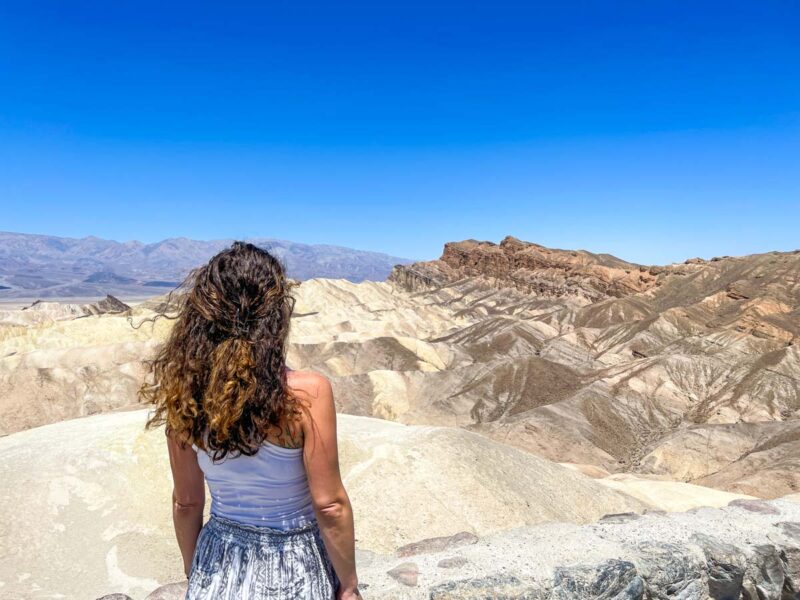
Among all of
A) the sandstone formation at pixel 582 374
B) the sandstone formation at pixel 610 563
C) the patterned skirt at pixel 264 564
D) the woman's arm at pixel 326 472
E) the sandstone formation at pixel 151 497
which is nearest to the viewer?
the woman's arm at pixel 326 472

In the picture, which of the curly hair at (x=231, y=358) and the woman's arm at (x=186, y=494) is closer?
the curly hair at (x=231, y=358)

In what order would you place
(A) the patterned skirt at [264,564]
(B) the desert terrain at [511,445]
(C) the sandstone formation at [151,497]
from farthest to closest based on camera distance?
1. (C) the sandstone formation at [151,497]
2. (B) the desert terrain at [511,445]
3. (A) the patterned skirt at [264,564]

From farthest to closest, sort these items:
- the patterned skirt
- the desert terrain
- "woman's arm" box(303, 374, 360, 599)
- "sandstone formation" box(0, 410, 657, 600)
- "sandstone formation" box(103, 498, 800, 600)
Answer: "sandstone formation" box(0, 410, 657, 600)
the desert terrain
"sandstone formation" box(103, 498, 800, 600)
the patterned skirt
"woman's arm" box(303, 374, 360, 599)

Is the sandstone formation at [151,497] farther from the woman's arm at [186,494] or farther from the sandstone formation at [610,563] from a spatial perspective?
the woman's arm at [186,494]

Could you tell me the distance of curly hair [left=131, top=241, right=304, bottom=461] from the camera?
6.63 feet

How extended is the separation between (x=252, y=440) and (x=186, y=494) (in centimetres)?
64

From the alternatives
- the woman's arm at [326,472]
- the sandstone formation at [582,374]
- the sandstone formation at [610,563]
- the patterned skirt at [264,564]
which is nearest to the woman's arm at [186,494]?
the patterned skirt at [264,564]

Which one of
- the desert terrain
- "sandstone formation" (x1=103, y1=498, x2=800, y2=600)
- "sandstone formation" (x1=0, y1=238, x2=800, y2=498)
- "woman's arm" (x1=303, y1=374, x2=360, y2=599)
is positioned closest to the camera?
"woman's arm" (x1=303, y1=374, x2=360, y2=599)

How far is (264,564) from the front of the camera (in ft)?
7.39

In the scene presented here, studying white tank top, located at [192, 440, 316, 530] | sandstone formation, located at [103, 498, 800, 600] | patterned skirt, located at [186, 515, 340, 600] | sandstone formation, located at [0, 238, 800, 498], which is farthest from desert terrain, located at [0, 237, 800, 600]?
patterned skirt, located at [186, 515, 340, 600]

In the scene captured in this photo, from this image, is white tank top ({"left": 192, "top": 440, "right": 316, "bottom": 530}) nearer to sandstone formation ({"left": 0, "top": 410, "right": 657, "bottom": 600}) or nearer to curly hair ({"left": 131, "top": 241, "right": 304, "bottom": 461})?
curly hair ({"left": 131, "top": 241, "right": 304, "bottom": 461})

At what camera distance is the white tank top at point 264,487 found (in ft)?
6.75

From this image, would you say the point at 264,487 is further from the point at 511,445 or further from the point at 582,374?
the point at 582,374

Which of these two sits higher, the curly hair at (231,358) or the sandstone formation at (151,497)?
the curly hair at (231,358)
